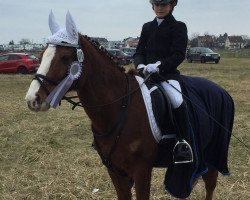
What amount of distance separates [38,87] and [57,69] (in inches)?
9.1

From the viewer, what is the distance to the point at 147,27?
14.9ft

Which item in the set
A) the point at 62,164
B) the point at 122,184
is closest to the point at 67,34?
the point at 122,184

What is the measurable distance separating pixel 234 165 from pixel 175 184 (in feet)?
8.93

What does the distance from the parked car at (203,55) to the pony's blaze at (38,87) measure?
35.3 meters

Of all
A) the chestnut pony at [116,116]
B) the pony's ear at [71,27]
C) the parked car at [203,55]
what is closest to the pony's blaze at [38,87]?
the pony's ear at [71,27]

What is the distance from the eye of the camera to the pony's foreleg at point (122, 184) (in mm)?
4203

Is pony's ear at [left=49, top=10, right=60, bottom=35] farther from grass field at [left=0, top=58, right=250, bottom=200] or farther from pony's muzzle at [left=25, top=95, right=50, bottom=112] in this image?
grass field at [left=0, top=58, right=250, bottom=200]

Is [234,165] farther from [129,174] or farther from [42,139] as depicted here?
[42,139]

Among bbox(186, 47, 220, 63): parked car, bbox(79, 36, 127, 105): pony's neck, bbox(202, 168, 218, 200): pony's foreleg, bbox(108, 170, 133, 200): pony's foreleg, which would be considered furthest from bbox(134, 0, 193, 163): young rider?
bbox(186, 47, 220, 63): parked car

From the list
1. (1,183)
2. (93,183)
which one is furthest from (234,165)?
(1,183)

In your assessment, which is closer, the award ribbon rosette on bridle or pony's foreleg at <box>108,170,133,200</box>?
the award ribbon rosette on bridle

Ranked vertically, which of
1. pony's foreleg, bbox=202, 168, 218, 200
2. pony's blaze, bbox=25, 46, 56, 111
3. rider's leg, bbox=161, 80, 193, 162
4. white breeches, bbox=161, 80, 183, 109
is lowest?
pony's foreleg, bbox=202, 168, 218, 200

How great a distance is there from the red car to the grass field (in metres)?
16.4

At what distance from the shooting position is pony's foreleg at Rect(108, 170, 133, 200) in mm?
4203
